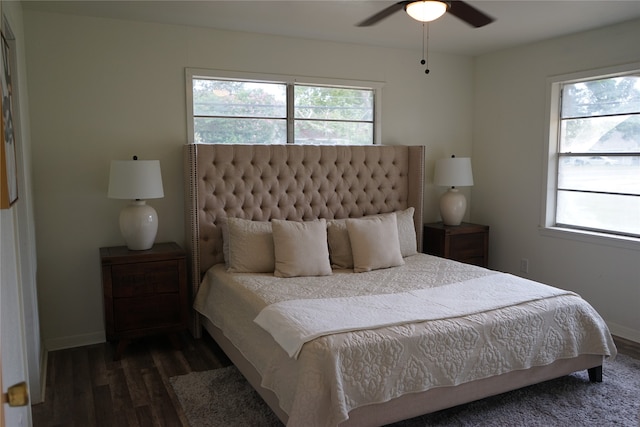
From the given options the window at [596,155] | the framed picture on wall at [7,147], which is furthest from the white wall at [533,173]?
the framed picture on wall at [7,147]

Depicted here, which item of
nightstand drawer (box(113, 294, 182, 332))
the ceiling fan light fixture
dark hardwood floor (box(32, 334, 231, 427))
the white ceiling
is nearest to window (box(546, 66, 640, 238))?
the white ceiling

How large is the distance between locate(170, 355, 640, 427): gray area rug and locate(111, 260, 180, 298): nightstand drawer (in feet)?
2.28

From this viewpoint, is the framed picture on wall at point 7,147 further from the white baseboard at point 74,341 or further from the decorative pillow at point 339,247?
the decorative pillow at point 339,247

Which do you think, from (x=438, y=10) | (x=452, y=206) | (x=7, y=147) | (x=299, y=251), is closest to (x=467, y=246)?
(x=452, y=206)

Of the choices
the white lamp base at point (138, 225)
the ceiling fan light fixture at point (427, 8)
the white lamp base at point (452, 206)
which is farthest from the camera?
the white lamp base at point (452, 206)

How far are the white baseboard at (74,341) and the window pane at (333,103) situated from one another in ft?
7.96

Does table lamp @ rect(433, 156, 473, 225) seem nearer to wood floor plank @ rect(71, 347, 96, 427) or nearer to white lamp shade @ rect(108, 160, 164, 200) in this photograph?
white lamp shade @ rect(108, 160, 164, 200)

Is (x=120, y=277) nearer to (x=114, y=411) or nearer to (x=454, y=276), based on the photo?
(x=114, y=411)

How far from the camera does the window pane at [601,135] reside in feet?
13.2

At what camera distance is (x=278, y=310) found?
2775mm

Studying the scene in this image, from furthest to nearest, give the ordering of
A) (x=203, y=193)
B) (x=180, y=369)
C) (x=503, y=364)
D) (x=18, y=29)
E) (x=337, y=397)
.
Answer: (x=203, y=193), (x=180, y=369), (x=18, y=29), (x=503, y=364), (x=337, y=397)

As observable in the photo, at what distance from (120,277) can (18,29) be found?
1722 mm

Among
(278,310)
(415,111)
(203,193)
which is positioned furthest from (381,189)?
(278,310)

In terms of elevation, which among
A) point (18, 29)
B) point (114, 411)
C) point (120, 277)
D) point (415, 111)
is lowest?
point (114, 411)
